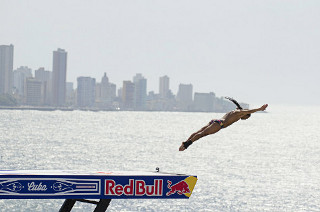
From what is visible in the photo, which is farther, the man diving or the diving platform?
the man diving

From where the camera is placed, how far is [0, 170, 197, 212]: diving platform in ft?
35.3

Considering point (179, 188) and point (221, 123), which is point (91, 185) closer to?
point (179, 188)

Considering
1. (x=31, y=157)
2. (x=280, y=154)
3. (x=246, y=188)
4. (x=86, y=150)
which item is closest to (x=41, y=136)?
(x=86, y=150)

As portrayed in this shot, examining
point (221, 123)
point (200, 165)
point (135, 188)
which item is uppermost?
point (221, 123)

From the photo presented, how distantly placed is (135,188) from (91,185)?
0.94m

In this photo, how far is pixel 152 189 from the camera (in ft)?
36.6

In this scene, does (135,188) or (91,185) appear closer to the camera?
(91,185)

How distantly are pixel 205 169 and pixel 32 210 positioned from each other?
48.0 m

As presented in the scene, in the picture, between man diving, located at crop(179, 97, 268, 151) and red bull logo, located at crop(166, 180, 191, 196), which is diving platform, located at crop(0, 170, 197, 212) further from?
man diving, located at crop(179, 97, 268, 151)

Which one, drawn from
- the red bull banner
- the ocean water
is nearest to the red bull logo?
the red bull banner

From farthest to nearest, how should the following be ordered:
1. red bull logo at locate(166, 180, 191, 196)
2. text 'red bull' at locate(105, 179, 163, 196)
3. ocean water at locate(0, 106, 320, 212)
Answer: ocean water at locate(0, 106, 320, 212), red bull logo at locate(166, 180, 191, 196), text 'red bull' at locate(105, 179, 163, 196)

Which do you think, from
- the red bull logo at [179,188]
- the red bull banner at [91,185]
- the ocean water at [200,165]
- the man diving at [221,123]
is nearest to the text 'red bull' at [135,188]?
the red bull banner at [91,185]

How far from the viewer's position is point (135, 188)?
11.1 metres

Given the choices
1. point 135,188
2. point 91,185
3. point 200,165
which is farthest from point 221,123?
point 200,165
